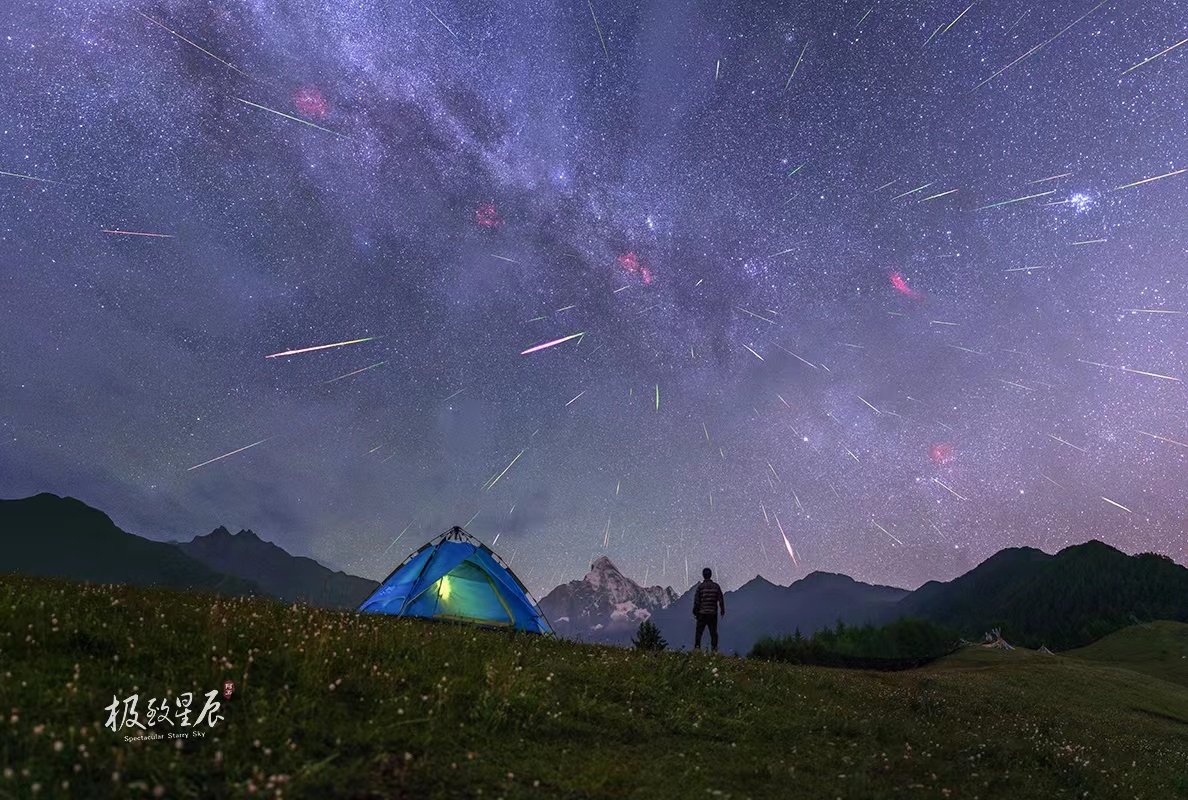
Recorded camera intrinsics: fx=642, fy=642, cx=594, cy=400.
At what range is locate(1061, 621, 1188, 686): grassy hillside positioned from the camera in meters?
49.3

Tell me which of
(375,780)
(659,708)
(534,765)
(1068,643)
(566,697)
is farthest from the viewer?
(1068,643)

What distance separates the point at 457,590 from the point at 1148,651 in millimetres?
64254

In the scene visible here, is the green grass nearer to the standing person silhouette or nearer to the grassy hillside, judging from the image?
the standing person silhouette

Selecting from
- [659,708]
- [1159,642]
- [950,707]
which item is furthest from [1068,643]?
[659,708]

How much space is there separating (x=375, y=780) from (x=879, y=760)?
7.48 meters

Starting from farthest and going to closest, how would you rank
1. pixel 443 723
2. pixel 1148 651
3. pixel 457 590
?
pixel 1148 651, pixel 457 590, pixel 443 723

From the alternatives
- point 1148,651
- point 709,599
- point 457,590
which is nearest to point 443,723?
point 457,590

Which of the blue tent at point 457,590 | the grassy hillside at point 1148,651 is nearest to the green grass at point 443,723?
the blue tent at point 457,590

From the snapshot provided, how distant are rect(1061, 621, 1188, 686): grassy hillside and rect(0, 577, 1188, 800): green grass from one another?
1895 inches

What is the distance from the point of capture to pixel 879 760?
9.55 meters

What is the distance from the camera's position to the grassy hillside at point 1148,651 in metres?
49.3

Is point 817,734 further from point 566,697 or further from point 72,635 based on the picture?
point 72,635

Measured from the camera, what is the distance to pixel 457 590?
20.4 meters

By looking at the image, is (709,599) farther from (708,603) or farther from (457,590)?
(457,590)
